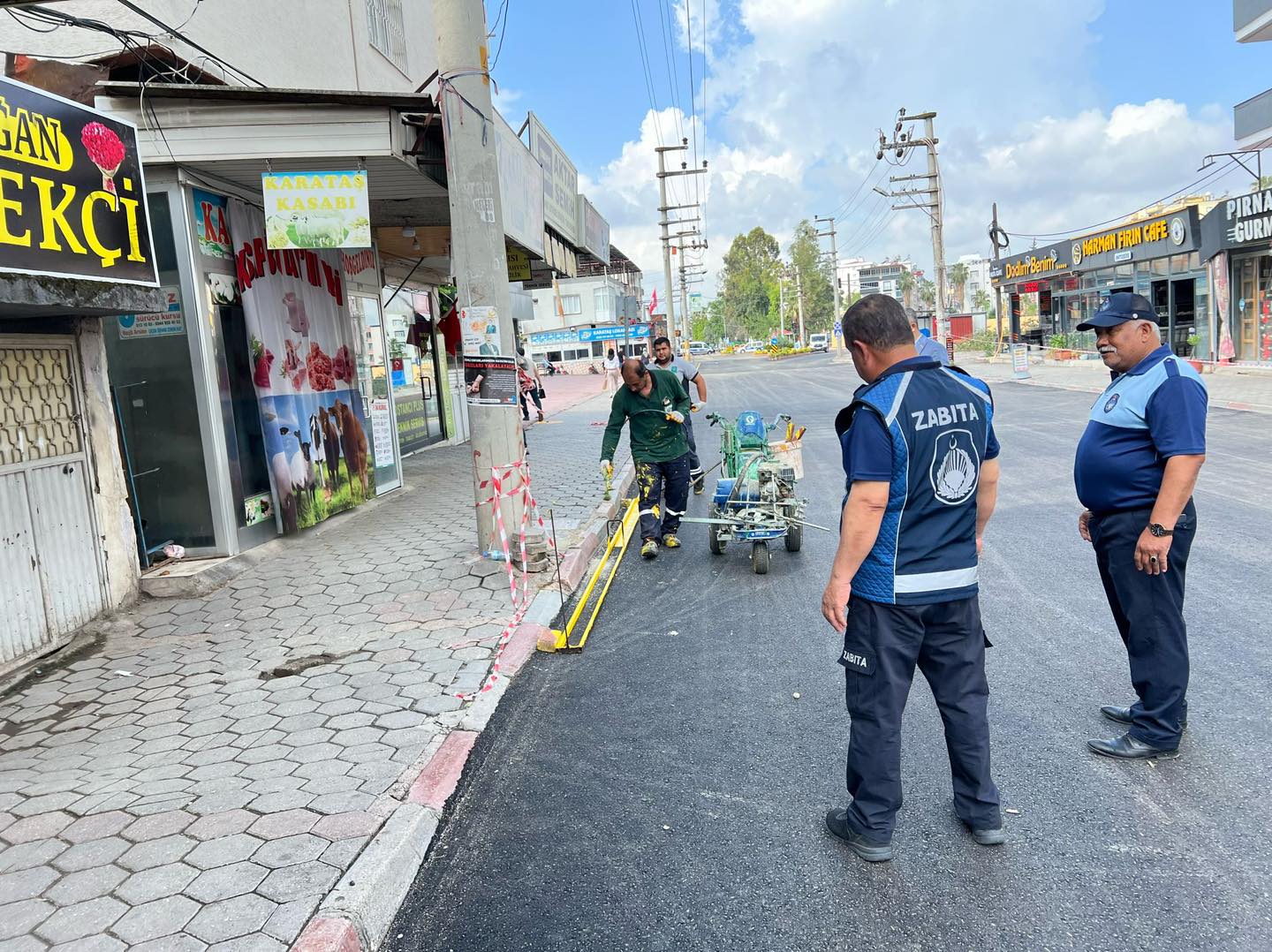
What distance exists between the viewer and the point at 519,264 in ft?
39.7

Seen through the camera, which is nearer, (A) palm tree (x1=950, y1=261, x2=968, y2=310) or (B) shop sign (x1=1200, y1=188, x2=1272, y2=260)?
(B) shop sign (x1=1200, y1=188, x2=1272, y2=260)

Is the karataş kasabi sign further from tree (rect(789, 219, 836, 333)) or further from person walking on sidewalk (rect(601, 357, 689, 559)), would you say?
tree (rect(789, 219, 836, 333))

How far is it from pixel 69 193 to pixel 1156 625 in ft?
20.3

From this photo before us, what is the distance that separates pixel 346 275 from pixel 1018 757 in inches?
375

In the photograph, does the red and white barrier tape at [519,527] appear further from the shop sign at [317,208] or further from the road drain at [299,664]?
the shop sign at [317,208]

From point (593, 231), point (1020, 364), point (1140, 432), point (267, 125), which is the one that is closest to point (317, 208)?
point (267, 125)

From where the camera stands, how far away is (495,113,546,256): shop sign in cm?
857

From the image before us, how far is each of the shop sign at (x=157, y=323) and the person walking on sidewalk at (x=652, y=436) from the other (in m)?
3.87

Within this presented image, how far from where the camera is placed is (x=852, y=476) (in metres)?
2.91

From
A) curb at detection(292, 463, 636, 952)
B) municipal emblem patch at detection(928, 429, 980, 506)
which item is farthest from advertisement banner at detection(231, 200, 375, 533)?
municipal emblem patch at detection(928, 429, 980, 506)

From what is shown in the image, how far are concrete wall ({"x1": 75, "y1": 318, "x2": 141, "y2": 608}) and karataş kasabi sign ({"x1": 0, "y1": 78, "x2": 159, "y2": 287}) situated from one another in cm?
106

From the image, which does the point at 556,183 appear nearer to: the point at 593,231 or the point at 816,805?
the point at 593,231

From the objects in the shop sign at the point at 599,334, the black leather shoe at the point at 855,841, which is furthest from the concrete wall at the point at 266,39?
the shop sign at the point at 599,334

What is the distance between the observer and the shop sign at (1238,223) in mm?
20375
